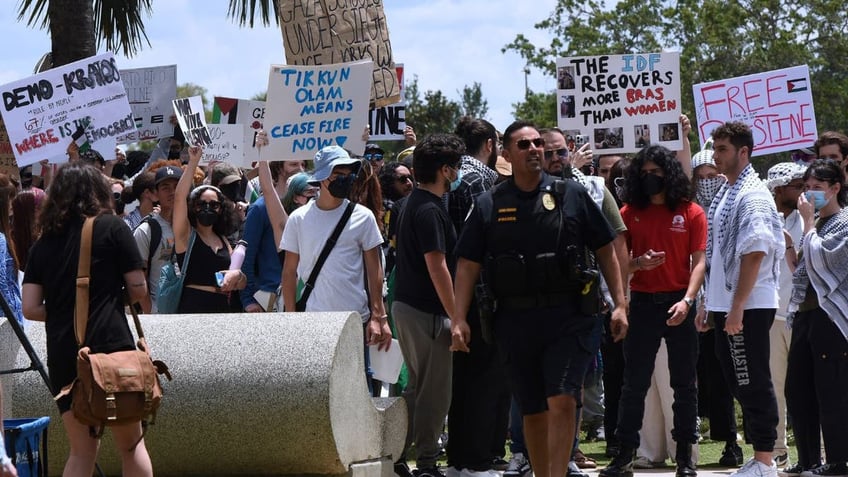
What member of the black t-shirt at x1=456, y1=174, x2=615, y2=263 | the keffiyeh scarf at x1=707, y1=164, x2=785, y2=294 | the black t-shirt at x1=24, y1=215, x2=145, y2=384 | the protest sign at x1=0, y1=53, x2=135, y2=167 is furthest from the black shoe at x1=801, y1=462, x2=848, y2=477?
the protest sign at x1=0, y1=53, x2=135, y2=167

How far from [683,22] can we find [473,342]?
3317 cm

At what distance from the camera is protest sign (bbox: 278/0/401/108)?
11.8 metres

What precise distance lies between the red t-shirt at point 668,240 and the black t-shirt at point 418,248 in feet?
3.97

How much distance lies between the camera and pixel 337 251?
8.38 metres

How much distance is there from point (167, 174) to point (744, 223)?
4030mm

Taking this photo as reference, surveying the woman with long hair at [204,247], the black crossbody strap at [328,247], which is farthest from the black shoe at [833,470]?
the woman with long hair at [204,247]

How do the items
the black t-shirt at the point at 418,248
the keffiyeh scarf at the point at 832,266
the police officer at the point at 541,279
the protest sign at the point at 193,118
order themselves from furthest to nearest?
1. the protest sign at the point at 193,118
2. the keffiyeh scarf at the point at 832,266
3. the black t-shirt at the point at 418,248
4. the police officer at the point at 541,279

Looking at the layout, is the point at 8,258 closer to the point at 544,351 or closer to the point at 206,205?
the point at 206,205

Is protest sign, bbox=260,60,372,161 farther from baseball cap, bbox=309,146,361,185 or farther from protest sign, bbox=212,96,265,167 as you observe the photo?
protest sign, bbox=212,96,265,167

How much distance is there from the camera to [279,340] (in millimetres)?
7477

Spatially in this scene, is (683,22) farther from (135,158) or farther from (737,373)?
(737,373)

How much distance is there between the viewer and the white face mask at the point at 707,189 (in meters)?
10.6

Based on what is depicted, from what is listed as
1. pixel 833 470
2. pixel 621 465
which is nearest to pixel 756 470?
pixel 833 470

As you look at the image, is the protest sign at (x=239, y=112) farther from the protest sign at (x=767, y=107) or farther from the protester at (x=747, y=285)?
the protester at (x=747, y=285)
